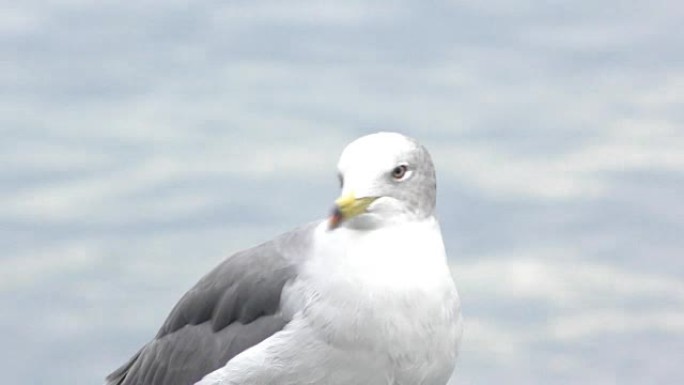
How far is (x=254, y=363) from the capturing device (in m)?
8.26

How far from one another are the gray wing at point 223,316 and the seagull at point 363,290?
1 cm

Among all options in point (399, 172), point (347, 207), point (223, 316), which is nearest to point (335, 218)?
point (347, 207)

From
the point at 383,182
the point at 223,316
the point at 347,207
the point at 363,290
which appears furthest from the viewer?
the point at 223,316

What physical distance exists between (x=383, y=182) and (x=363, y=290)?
64 centimetres

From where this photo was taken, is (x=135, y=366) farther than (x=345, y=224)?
Yes

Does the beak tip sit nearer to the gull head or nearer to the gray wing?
the gull head

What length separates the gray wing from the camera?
827cm

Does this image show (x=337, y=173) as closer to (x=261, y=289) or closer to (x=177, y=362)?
(x=261, y=289)

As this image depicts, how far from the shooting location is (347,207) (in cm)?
733

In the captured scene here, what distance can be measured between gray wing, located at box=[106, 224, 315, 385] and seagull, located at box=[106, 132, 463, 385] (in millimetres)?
13

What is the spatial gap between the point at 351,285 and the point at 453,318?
0.65 m

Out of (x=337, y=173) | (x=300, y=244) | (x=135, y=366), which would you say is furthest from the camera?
(x=135, y=366)

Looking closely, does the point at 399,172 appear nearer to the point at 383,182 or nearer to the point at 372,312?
the point at 383,182

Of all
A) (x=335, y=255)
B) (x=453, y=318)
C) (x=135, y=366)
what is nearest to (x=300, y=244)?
(x=335, y=255)
